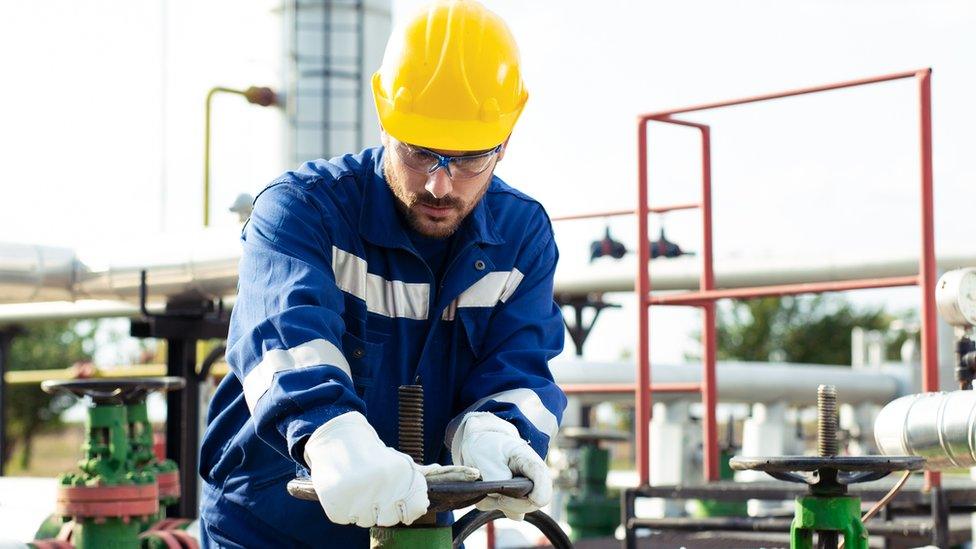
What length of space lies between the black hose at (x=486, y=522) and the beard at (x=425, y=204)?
1.60 feet

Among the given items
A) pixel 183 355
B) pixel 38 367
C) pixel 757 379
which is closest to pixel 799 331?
pixel 38 367

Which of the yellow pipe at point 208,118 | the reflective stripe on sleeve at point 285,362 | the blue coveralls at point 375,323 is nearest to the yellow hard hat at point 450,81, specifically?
the blue coveralls at point 375,323

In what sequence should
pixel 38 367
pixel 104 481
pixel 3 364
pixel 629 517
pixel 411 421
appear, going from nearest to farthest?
pixel 411 421
pixel 104 481
pixel 629 517
pixel 3 364
pixel 38 367

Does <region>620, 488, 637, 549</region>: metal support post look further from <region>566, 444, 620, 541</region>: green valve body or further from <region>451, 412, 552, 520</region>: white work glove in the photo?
<region>566, 444, 620, 541</region>: green valve body

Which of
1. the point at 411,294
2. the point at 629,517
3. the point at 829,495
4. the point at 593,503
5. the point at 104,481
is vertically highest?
the point at 411,294

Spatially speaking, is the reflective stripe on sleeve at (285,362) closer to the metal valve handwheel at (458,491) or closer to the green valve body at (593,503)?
the metal valve handwheel at (458,491)

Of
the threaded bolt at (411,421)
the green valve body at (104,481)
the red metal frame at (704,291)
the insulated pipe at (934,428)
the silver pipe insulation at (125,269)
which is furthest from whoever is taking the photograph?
the silver pipe insulation at (125,269)

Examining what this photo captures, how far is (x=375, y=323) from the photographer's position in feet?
7.75

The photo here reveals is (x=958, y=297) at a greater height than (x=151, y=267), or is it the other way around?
(x=151, y=267)

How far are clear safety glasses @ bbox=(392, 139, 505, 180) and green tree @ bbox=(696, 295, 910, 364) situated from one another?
101 ft

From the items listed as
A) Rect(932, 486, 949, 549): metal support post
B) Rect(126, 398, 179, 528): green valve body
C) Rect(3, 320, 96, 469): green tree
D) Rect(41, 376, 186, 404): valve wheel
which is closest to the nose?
Rect(41, 376, 186, 404): valve wheel

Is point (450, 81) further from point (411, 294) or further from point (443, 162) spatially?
point (411, 294)

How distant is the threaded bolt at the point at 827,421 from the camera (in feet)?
8.16

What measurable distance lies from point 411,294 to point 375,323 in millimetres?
81
